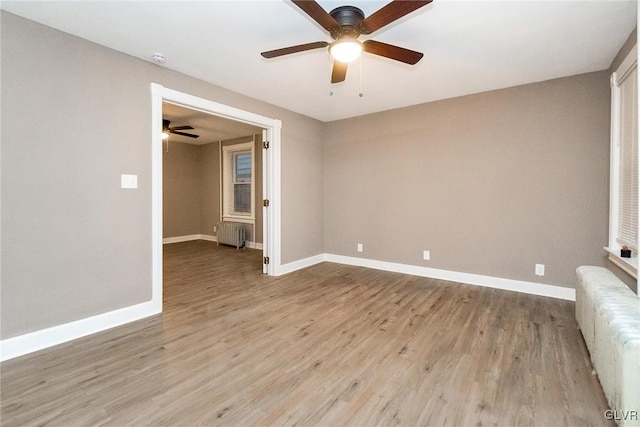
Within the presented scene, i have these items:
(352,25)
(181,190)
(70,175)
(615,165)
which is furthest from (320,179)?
(181,190)

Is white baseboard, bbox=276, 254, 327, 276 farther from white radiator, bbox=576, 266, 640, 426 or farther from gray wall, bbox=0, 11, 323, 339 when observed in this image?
white radiator, bbox=576, 266, 640, 426

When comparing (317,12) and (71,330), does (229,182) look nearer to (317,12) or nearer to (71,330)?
(71,330)

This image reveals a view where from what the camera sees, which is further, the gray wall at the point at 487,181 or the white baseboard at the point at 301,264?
the white baseboard at the point at 301,264

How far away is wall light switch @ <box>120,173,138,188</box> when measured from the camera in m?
2.75

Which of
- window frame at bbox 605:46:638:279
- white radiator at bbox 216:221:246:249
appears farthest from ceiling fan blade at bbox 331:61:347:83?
white radiator at bbox 216:221:246:249

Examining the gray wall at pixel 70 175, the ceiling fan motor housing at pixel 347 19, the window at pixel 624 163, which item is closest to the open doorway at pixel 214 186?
the gray wall at pixel 70 175

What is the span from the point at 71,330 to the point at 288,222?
2805 mm

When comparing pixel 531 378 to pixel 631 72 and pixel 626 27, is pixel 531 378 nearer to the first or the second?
pixel 631 72

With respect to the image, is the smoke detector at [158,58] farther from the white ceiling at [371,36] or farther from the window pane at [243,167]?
the window pane at [243,167]

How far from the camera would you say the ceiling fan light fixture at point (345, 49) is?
2.04 meters

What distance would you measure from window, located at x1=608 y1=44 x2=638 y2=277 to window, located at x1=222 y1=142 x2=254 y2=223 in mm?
5917

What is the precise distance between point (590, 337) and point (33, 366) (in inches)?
156

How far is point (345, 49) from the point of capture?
2.09m

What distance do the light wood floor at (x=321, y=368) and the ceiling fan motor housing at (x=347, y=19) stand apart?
2327 millimetres
